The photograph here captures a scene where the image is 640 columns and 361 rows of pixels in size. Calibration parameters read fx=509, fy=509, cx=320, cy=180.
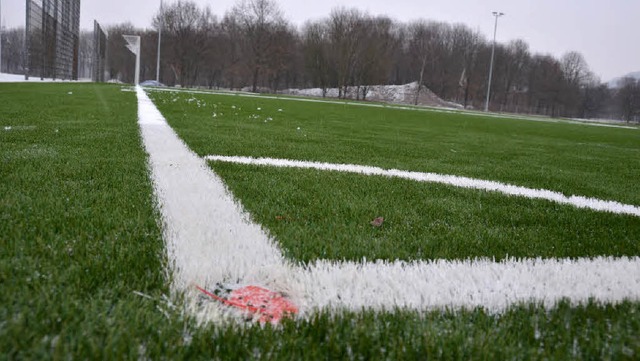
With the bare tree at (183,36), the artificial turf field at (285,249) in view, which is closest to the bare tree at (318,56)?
the bare tree at (183,36)

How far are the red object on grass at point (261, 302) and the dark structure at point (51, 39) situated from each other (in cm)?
2947

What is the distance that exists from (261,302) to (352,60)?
5283 cm

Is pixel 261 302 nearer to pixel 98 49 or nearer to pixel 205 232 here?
pixel 205 232

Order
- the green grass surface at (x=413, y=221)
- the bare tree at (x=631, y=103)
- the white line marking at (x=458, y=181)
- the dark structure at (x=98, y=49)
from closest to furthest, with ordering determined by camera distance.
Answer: the green grass surface at (x=413, y=221)
the white line marking at (x=458, y=181)
the dark structure at (x=98, y=49)
the bare tree at (x=631, y=103)

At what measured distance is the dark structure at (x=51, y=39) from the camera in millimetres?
26750

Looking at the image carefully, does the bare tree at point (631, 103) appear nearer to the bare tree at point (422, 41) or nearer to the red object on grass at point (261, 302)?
the bare tree at point (422, 41)

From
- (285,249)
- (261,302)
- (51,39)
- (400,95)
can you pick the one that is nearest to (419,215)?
(285,249)

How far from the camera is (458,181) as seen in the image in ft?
12.1

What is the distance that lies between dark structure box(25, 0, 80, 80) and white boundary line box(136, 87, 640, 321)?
29.1 m

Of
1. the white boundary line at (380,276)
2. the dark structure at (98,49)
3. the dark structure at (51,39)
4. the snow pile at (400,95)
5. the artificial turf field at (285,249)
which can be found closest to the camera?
the artificial turf field at (285,249)

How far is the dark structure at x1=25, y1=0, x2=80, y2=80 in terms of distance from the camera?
87.8ft

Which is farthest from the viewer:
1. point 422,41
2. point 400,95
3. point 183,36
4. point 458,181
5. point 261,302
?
point 422,41

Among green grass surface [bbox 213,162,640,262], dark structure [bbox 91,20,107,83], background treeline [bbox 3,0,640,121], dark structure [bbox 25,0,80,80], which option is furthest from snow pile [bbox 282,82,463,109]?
green grass surface [bbox 213,162,640,262]

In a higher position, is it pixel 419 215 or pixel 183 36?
pixel 183 36
